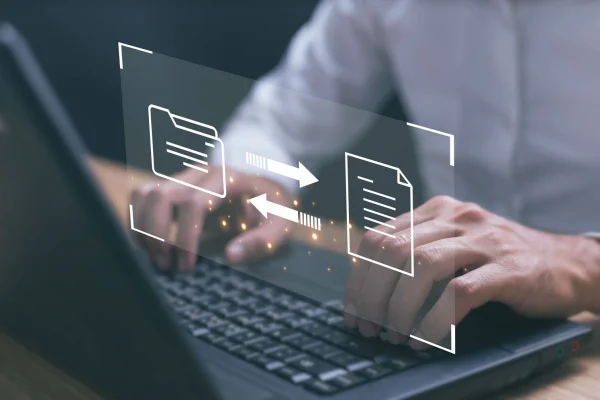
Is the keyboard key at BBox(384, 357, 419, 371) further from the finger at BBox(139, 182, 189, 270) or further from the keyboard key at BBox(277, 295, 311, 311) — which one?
the finger at BBox(139, 182, 189, 270)

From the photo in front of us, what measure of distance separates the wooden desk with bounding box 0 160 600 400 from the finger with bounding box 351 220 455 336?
0.04m

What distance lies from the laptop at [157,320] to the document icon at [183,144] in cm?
9

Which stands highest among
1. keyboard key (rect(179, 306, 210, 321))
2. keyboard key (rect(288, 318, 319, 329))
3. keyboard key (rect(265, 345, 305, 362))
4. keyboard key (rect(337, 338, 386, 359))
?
keyboard key (rect(337, 338, 386, 359))

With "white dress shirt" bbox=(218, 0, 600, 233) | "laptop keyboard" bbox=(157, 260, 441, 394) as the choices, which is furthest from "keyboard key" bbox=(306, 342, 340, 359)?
"white dress shirt" bbox=(218, 0, 600, 233)

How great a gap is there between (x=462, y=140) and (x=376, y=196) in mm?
580

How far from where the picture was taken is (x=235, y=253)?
0.72 meters

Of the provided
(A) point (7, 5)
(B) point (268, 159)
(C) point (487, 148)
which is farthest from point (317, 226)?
(A) point (7, 5)

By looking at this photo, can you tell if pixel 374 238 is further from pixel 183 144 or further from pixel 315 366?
pixel 183 144

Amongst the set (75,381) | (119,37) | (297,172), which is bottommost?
(119,37)

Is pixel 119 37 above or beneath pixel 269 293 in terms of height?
beneath

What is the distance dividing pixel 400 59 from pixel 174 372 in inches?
33.1

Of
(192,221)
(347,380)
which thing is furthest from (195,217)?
(347,380)

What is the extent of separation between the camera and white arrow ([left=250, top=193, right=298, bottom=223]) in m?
0.64

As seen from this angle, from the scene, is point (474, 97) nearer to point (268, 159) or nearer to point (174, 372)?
point (268, 159)
